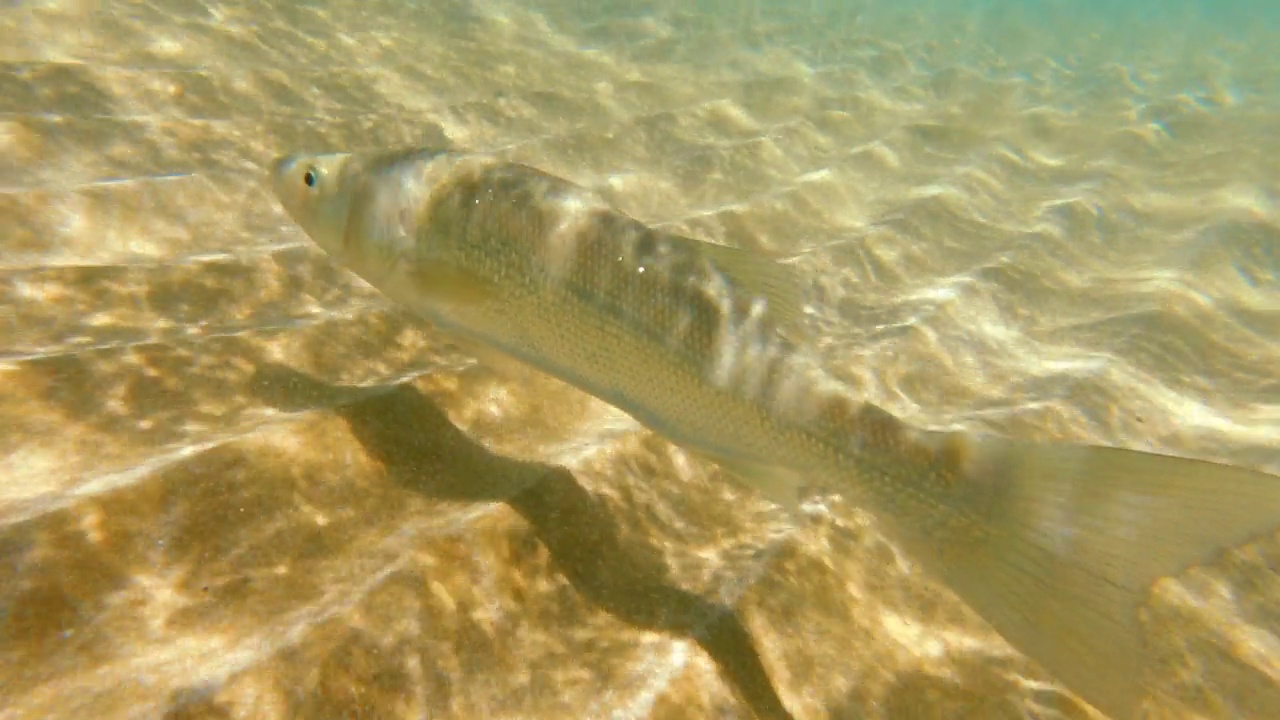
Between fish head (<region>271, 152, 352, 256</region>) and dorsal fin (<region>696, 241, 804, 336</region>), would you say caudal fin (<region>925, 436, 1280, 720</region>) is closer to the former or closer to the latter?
dorsal fin (<region>696, 241, 804, 336</region>)

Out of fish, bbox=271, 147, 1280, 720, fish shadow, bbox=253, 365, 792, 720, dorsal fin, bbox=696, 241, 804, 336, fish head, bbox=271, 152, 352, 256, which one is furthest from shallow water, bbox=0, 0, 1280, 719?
dorsal fin, bbox=696, 241, 804, 336

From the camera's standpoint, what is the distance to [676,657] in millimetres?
2615

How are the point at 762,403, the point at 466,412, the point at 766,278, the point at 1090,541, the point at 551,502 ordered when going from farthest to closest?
the point at 466,412
the point at 551,502
the point at 766,278
the point at 762,403
the point at 1090,541

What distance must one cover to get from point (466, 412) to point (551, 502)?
771 mm

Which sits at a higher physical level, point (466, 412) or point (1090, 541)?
point (1090, 541)

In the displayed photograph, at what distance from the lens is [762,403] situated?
2.67m

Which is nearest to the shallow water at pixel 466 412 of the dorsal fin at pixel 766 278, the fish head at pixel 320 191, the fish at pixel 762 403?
the fish at pixel 762 403

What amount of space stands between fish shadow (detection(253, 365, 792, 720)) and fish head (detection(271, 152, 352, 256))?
2.33 ft

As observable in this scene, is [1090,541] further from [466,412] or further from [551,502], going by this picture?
[466,412]

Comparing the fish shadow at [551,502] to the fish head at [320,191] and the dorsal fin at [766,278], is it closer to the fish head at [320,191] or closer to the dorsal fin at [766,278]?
→ the fish head at [320,191]

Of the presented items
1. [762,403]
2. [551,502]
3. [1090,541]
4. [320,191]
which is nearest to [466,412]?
[551,502]

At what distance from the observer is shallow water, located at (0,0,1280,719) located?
231 centimetres

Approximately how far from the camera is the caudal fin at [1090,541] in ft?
6.95

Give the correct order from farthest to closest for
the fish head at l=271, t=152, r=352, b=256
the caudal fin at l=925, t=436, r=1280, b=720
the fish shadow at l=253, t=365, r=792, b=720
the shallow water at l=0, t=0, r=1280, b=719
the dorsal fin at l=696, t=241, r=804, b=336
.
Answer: the fish head at l=271, t=152, r=352, b=256, the dorsal fin at l=696, t=241, r=804, b=336, the fish shadow at l=253, t=365, r=792, b=720, the shallow water at l=0, t=0, r=1280, b=719, the caudal fin at l=925, t=436, r=1280, b=720
